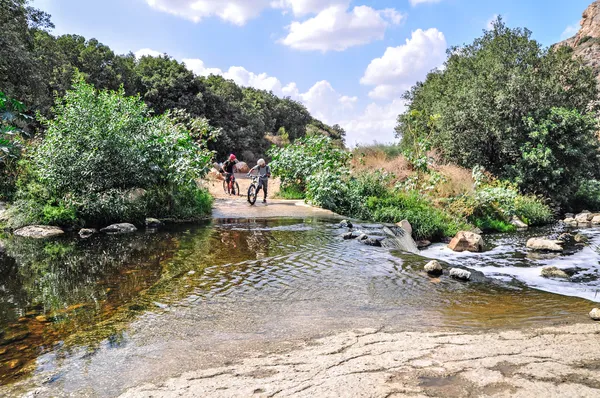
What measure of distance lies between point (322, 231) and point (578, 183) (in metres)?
19.8

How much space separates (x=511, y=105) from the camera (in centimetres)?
2217

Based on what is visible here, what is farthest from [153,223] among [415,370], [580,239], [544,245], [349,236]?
[580,239]

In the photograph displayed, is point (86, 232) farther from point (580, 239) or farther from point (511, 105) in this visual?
point (511, 105)

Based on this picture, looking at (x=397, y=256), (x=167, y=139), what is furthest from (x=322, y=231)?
(x=167, y=139)

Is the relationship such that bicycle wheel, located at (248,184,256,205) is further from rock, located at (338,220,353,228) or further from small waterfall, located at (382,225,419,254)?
small waterfall, located at (382,225,419,254)

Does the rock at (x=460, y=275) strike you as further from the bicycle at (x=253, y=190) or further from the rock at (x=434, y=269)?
the bicycle at (x=253, y=190)

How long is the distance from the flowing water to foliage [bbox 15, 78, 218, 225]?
1.70 m

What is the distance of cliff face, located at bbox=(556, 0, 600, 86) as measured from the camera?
5525 cm

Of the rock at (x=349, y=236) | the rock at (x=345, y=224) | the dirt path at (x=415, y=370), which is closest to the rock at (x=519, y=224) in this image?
the rock at (x=345, y=224)

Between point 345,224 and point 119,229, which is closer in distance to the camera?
point 119,229

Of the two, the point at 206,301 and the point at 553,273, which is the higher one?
the point at 206,301

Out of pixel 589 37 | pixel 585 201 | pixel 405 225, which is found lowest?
pixel 405 225

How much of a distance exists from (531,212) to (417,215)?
8.28 m

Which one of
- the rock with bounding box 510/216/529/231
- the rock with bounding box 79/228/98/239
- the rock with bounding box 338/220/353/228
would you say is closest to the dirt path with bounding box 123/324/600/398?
the rock with bounding box 338/220/353/228
